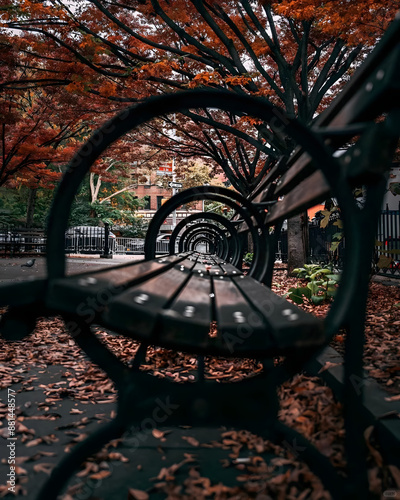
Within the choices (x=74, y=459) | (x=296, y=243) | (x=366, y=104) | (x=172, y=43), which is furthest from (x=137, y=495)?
(x=172, y=43)

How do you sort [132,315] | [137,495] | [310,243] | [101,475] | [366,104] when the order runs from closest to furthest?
[132,315], [366,104], [137,495], [101,475], [310,243]

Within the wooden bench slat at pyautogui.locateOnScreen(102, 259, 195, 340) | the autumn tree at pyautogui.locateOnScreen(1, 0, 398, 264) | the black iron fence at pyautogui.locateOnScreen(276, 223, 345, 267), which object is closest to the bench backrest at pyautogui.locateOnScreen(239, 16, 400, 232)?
the wooden bench slat at pyautogui.locateOnScreen(102, 259, 195, 340)

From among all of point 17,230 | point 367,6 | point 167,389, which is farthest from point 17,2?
point 17,230

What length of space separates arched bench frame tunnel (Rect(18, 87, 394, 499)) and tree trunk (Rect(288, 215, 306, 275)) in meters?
6.74

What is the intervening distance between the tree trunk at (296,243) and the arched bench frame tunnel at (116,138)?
22.1ft

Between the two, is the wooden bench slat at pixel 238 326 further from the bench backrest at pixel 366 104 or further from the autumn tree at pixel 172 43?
the autumn tree at pixel 172 43

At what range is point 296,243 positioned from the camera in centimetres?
761

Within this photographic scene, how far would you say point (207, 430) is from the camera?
5.61 ft

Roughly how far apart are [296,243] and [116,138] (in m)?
7.00

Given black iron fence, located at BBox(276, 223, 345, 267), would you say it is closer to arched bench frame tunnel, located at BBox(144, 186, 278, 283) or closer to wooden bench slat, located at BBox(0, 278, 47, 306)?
arched bench frame tunnel, located at BBox(144, 186, 278, 283)

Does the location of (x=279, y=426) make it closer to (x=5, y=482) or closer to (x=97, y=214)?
(x=5, y=482)

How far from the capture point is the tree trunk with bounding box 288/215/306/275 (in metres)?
7.57

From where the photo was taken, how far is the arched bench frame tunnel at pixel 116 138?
2.85 feet

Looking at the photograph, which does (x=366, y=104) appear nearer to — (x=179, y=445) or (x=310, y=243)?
(x=179, y=445)
